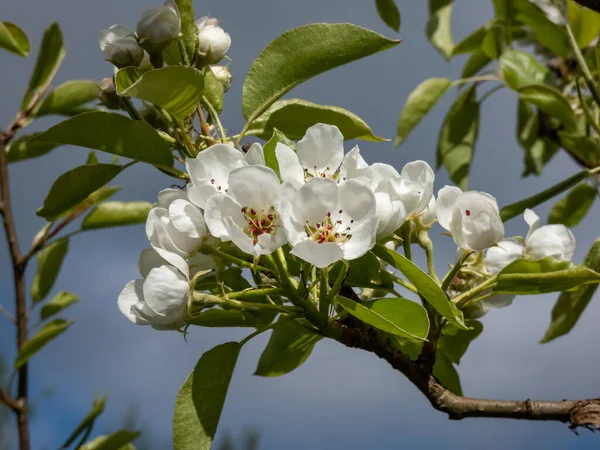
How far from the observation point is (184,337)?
0.95 m

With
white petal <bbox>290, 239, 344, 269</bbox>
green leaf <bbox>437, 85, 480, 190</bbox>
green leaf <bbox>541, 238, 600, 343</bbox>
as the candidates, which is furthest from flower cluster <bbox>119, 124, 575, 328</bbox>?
green leaf <bbox>437, 85, 480, 190</bbox>

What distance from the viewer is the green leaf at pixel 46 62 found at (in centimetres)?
219

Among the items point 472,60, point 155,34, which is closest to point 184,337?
point 155,34

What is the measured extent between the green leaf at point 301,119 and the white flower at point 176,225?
220 mm

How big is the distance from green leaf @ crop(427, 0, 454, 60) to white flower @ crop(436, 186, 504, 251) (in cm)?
146

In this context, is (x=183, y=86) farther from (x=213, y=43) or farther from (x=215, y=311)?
(x=215, y=311)

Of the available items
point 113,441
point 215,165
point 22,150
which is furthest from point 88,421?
point 215,165

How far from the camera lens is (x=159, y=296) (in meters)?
0.87

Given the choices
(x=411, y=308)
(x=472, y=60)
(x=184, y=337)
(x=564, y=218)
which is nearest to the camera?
(x=411, y=308)

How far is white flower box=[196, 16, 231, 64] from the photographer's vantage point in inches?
41.3

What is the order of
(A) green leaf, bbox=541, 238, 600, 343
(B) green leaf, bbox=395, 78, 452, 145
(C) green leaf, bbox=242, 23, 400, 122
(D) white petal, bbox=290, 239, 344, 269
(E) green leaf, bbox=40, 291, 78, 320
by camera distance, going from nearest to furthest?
(D) white petal, bbox=290, 239, 344, 269, (C) green leaf, bbox=242, 23, 400, 122, (A) green leaf, bbox=541, 238, 600, 343, (B) green leaf, bbox=395, 78, 452, 145, (E) green leaf, bbox=40, 291, 78, 320

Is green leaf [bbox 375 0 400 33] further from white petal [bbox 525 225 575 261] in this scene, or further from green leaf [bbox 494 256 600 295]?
green leaf [bbox 494 256 600 295]

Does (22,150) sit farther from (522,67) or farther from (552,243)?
(552,243)

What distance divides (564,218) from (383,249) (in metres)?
1.32
